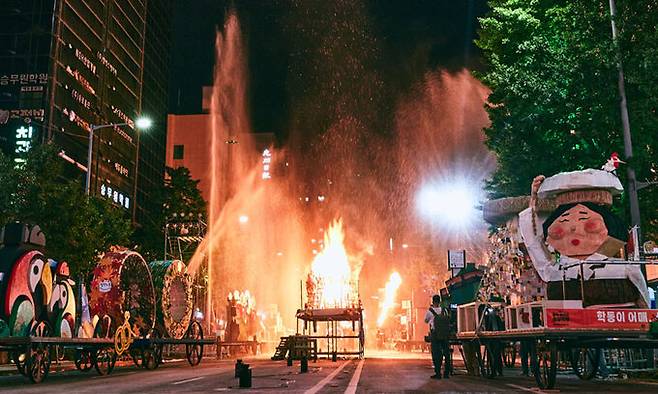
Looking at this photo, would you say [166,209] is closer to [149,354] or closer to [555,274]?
[149,354]

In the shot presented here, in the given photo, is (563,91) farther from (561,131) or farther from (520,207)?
(520,207)

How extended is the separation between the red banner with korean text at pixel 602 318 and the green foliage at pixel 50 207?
24.3 meters

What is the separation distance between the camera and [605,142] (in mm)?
22453

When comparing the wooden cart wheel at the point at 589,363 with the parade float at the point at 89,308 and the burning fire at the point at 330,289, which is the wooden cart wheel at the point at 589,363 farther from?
the burning fire at the point at 330,289

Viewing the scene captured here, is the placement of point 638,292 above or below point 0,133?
below

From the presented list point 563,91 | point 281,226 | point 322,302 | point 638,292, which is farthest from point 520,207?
point 281,226

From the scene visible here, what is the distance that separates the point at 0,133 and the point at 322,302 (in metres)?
35.4

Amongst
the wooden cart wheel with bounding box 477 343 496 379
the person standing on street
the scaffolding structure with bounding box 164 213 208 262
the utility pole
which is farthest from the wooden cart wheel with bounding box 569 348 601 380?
the scaffolding structure with bounding box 164 213 208 262

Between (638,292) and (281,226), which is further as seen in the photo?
(281,226)

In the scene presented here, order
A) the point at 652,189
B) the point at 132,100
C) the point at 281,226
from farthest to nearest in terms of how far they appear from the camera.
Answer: the point at 281,226, the point at 132,100, the point at 652,189

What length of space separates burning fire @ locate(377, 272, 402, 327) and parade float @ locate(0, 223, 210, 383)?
234ft

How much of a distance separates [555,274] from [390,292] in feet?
295

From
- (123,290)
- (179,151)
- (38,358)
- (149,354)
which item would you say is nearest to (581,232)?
(38,358)

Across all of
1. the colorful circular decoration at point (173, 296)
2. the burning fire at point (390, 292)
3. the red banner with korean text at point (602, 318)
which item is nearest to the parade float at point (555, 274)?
the red banner with korean text at point (602, 318)
